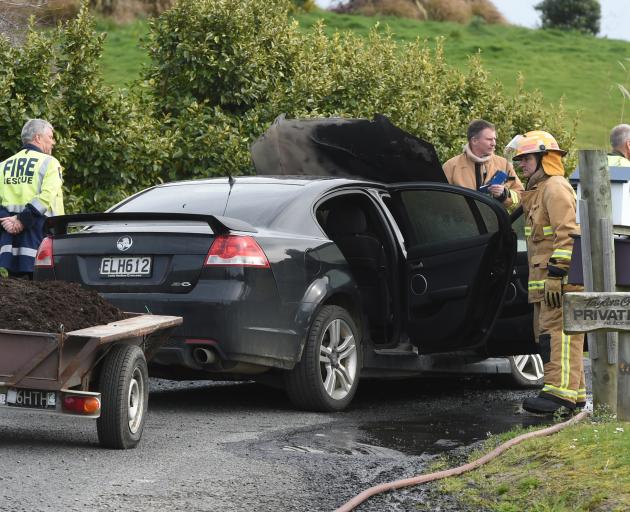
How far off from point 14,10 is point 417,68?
29.1 feet

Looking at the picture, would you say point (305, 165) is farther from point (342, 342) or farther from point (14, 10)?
point (14, 10)

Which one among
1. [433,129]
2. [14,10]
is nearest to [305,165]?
[433,129]

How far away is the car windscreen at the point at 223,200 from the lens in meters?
8.89

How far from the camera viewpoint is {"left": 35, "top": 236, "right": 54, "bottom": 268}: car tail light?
348 inches

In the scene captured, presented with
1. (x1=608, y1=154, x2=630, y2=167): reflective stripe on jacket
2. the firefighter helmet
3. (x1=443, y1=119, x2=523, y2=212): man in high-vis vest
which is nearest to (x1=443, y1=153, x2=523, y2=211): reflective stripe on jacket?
(x1=443, y1=119, x2=523, y2=212): man in high-vis vest

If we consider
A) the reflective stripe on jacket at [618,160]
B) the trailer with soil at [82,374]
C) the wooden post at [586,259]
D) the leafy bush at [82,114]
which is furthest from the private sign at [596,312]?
the leafy bush at [82,114]

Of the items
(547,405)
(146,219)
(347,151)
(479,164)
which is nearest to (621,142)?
(479,164)

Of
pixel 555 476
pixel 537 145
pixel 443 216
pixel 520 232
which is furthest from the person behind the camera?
pixel 520 232

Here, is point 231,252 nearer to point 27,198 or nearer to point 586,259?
point 586,259

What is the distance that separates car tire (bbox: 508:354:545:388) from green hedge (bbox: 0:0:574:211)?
4.80 meters

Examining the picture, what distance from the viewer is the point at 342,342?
9148mm

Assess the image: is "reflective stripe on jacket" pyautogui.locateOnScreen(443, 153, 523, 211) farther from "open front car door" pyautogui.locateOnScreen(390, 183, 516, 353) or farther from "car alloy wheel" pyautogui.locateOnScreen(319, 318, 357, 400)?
"car alloy wheel" pyautogui.locateOnScreen(319, 318, 357, 400)

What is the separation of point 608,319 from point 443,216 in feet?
8.02

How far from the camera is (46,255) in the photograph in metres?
8.90
